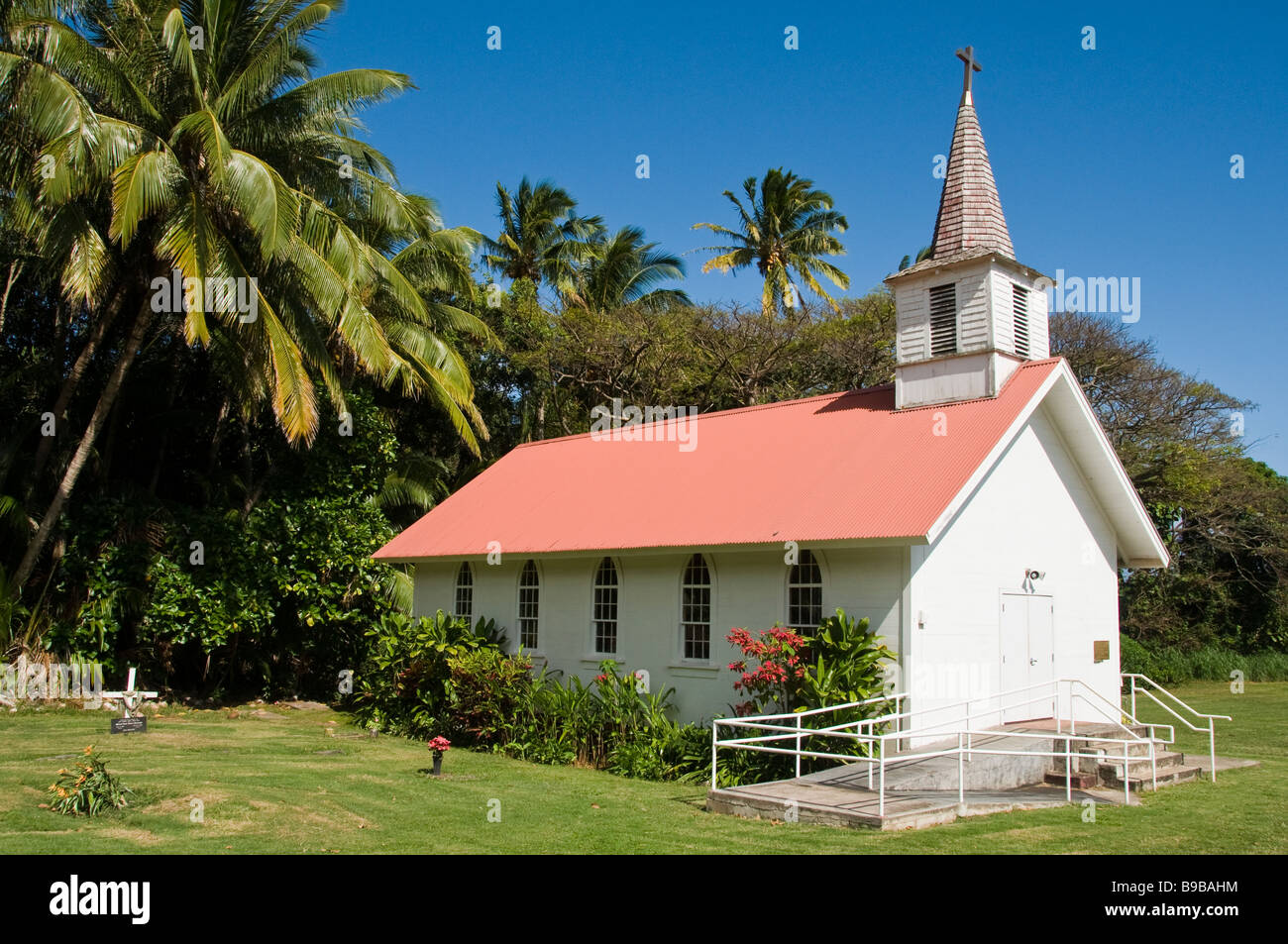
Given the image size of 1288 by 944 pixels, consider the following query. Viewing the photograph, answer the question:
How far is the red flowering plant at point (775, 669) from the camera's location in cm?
1521

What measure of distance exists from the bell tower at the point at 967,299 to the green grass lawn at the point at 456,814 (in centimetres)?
761

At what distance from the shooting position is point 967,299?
61.5ft

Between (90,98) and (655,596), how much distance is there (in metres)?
14.9

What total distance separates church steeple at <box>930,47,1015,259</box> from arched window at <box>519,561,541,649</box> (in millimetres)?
10106

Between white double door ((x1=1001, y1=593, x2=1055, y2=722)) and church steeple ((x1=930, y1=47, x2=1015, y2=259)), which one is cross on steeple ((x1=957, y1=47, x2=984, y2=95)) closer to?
church steeple ((x1=930, y1=47, x2=1015, y2=259))

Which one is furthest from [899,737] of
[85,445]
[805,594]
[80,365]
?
[80,365]

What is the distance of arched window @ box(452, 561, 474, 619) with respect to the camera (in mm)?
23406

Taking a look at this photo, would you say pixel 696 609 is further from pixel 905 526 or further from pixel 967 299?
pixel 967 299

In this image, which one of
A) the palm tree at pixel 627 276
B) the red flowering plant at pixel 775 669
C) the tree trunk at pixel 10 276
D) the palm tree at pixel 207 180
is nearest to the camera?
the red flowering plant at pixel 775 669

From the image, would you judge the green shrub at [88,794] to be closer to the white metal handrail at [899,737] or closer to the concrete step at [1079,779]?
the white metal handrail at [899,737]

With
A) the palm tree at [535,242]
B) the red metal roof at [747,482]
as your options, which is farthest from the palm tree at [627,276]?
the red metal roof at [747,482]

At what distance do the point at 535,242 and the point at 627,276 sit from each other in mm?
4053

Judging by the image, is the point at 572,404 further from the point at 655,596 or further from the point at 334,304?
the point at 655,596

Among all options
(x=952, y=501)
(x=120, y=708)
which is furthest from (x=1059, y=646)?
(x=120, y=708)
